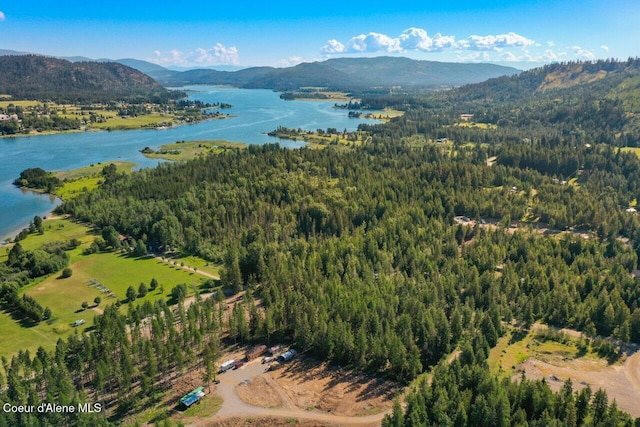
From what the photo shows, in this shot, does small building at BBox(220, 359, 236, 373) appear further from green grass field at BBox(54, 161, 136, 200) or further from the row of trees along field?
green grass field at BBox(54, 161, 136, 200)

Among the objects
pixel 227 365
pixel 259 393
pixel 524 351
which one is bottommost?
pixel 259 393

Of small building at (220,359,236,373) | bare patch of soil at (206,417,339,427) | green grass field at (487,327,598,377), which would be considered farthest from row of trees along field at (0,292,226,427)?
green grass field at (487,327,598,377)

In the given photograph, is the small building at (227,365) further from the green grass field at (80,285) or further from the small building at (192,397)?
the green grass field at (80,285)

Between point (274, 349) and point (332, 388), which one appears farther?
point (274, 349)

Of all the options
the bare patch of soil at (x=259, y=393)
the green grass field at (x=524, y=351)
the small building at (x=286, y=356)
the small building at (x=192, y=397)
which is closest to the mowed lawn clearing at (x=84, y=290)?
the small building at (x=192, y=397)

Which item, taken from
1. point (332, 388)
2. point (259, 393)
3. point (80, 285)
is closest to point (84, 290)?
point (80, 285)

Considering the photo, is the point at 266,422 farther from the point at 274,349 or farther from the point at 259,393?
the point at 274,349
